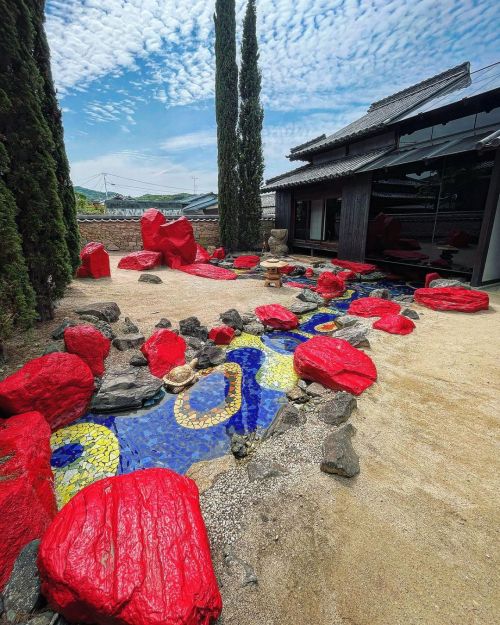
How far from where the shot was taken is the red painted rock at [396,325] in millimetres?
4484

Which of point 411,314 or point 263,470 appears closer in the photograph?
point 263,470

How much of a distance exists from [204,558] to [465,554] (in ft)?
4.59

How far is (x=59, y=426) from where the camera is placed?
2.70 metres

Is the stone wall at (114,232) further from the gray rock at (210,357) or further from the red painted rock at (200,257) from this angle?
the gray rock at (210,357)

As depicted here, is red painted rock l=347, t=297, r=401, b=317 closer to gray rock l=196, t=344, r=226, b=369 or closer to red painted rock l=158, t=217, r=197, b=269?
gray rock l=196, t=344, r=226, b=369

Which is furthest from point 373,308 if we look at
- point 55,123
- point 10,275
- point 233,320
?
point 55,123

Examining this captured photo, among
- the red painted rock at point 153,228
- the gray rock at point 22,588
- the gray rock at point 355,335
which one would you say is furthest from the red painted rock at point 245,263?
the gray rock at point 22,588

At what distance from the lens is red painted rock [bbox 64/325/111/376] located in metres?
3.38

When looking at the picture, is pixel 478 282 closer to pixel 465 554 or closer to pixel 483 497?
pixel 483 497

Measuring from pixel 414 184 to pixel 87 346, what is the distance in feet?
44.1

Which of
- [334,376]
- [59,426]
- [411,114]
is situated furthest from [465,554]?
[411,114]

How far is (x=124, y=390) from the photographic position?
307cm

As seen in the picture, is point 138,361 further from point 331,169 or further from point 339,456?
point 331,169

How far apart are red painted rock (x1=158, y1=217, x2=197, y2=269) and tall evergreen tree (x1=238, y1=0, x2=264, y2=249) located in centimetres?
440
